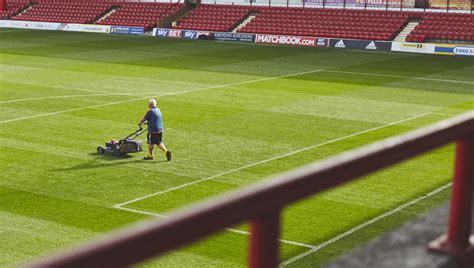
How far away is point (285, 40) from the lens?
172ft

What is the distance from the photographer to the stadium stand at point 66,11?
210ft

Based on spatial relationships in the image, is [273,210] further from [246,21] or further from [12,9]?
[12,9]

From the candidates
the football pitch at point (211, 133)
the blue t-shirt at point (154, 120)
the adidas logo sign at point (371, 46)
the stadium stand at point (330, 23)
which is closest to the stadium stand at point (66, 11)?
the stadium stand at point (330, 23)

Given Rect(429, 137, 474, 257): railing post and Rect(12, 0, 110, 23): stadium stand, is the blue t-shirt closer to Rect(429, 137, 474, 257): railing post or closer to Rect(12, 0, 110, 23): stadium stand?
Rect(429, 137, 474, 257): railing post

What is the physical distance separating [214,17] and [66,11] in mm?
12832

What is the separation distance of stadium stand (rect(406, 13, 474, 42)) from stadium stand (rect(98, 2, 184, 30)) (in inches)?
694

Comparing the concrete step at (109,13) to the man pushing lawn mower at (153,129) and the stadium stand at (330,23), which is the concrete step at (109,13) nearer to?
the stadium stand at (330,23)

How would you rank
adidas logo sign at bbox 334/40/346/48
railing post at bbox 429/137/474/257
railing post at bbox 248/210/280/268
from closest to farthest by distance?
railing post at bbox 248/210/280/268, railing post at bbox 429/137/474/257, adidas logo sign at bbox 334/40/346/48

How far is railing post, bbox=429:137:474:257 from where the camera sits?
14.1 ft

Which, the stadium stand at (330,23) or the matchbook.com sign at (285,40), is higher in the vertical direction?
the stadium stand at (330,23)

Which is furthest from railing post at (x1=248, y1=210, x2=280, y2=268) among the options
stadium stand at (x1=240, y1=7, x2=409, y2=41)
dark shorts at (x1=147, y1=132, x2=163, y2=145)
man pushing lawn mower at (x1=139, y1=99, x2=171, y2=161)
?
stadium stand at (x1=240, y1=7, x2=409, y2=41)

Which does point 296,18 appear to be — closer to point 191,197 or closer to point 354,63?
point 354,63

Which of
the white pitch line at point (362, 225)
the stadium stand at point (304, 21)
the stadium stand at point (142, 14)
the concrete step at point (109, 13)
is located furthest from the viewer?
the concrete step at point (109, 13)

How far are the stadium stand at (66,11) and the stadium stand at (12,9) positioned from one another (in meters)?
1.17
